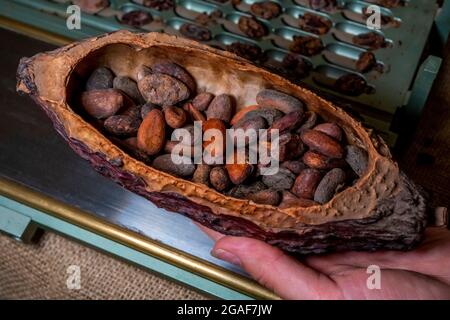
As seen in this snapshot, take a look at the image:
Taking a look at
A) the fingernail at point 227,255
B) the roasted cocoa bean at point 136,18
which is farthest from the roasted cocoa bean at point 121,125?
the roasted cocoa bean at point 136,18

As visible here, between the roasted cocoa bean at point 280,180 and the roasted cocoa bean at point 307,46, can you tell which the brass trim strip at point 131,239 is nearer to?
the roasted cocoa bean at point 280,180

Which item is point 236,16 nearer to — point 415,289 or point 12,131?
point 12,131

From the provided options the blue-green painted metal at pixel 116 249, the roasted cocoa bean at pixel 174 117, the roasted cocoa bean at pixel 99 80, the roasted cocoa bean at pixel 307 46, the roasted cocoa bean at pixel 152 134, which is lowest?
the blue-green painted metal at pixel 116 249

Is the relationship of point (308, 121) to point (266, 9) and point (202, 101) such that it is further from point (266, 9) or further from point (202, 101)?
point (266, 9)

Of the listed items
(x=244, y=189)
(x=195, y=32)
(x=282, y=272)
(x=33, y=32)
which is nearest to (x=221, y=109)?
(x=244, y=189)

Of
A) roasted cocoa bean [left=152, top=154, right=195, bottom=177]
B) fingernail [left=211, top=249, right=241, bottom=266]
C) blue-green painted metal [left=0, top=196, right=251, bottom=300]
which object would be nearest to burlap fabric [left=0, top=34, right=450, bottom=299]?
blue-green painted metal [left=0, top=196, right=251, bottom=300]
